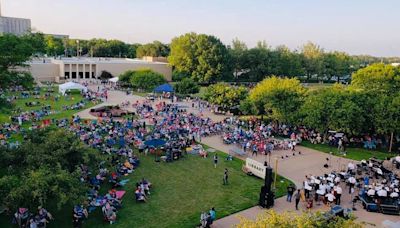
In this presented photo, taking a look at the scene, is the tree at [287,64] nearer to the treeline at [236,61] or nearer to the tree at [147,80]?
the treeline at [236,61]

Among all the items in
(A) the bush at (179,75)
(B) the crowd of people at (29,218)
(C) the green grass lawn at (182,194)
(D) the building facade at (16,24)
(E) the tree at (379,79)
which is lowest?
(C) the green grass lawn at (182,194)

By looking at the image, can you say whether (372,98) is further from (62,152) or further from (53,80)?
(53,80)

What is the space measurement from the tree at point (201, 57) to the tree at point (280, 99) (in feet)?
123

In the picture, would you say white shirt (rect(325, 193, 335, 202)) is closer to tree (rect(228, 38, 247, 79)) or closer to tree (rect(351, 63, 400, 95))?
tree (rect(351, 63, 400, 95))

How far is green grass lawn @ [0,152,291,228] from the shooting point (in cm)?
1544

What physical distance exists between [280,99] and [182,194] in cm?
1878

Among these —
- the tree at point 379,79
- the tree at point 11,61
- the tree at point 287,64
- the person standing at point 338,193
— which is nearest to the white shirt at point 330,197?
the person standing at point 338,193

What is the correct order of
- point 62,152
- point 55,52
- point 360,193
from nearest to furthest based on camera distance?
point 62,152 < point 360,193 < point 55,52

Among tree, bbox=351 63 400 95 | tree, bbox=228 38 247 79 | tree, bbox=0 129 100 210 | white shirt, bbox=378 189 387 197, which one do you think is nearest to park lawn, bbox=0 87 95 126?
tree, bbox=0 129 100 210

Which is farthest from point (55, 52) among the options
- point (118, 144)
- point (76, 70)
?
point (118, 144)

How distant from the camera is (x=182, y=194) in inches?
722

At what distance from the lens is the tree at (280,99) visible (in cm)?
3262

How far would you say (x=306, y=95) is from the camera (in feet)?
116

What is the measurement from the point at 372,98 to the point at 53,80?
63168 millimetres
